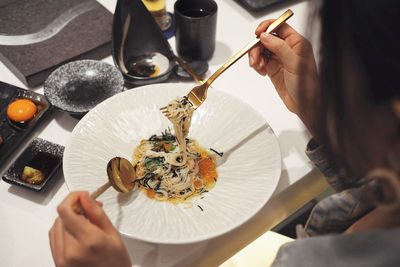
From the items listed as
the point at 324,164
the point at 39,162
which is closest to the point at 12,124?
the point at 39,162

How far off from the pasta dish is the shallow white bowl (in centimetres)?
4

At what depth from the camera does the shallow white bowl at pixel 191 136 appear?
110 centimetres

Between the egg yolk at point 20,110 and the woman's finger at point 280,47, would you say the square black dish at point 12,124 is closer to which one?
the egg yolk at point 20,110

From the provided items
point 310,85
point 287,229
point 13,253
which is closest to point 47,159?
point 13,253

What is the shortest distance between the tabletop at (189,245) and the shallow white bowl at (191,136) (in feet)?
0.43

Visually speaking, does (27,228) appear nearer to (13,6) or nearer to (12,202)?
(12,202)

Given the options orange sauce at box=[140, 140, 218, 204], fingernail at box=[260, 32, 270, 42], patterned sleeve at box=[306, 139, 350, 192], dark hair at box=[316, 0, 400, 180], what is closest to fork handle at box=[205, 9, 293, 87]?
fingernail at box=[260, 32, 270, 42]

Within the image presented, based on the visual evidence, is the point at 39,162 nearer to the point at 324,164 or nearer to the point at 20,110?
the point at 20,110

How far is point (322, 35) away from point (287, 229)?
165 centimetres

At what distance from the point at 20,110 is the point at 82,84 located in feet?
0.92

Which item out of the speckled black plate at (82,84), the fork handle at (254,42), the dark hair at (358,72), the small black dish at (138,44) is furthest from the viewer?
the small black dish at (138,44)

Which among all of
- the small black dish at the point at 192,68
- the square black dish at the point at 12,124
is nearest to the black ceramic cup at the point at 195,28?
the small black dish at the point at 192,68

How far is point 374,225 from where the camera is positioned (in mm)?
1041

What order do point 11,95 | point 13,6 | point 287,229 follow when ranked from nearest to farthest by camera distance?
1. point 11,95
2. point 13,6
3. point 287,229
